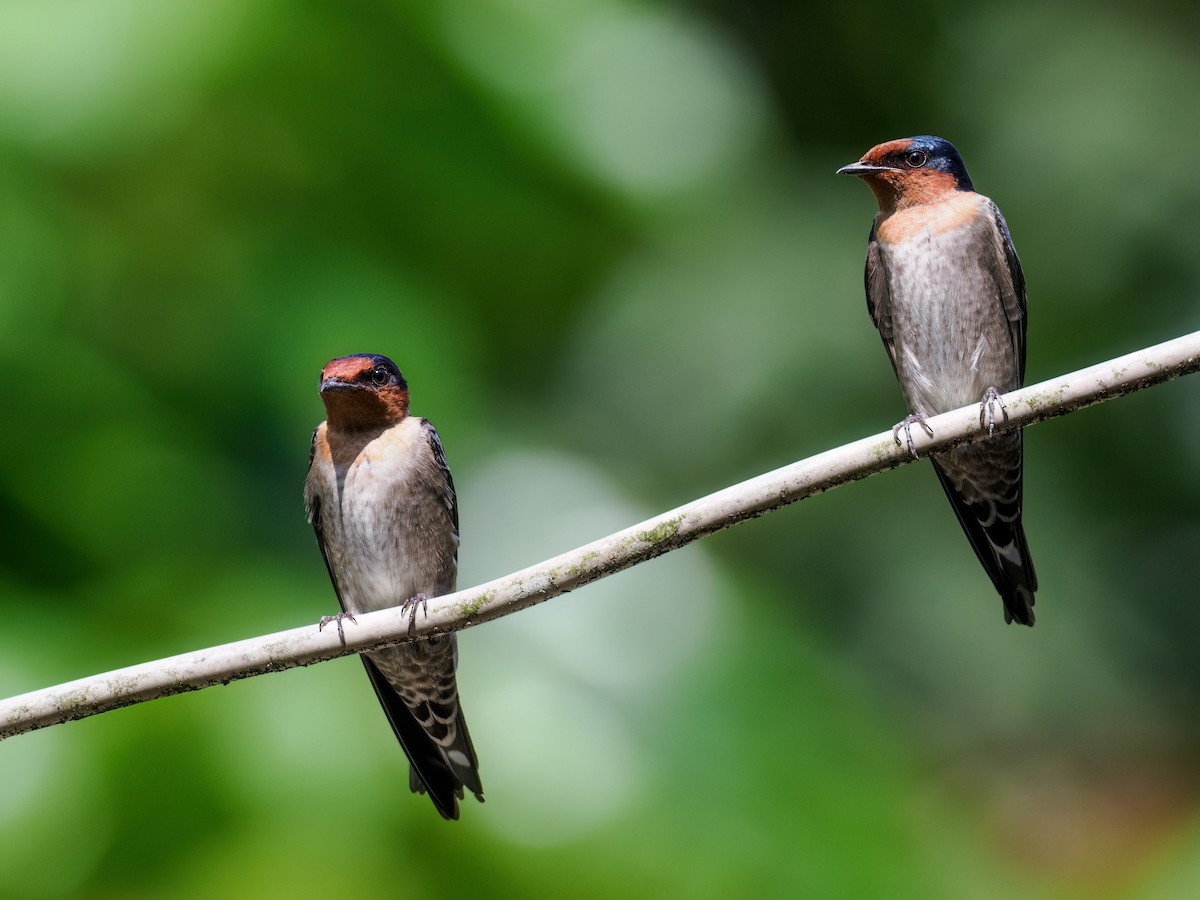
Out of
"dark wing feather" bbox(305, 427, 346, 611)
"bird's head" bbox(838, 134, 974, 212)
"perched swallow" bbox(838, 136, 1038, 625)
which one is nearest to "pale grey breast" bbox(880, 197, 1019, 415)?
"perched swallow" bbox(838, 136, 1038, 625)

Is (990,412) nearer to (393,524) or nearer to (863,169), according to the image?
(863,169)

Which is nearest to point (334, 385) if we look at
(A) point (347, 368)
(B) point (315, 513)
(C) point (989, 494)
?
(A) point (347, 368)

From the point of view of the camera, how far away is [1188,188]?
8828mm

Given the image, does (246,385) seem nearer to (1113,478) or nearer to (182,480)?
(182,480)

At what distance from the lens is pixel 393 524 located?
139 inches

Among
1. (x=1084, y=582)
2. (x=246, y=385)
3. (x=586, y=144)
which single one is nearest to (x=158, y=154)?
(x=246, y=385)

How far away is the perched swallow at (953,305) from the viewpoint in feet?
10.2

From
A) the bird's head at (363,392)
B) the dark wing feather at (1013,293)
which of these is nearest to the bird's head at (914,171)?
the dark wing feather at (1013,293)

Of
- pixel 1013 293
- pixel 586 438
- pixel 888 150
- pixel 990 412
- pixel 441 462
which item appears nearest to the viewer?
pixel 990 412

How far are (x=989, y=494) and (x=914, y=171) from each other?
0.77 metres

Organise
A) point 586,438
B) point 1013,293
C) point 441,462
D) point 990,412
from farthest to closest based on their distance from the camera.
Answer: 1. point 586,438
2. point 441,462
3. point 1013,293
4. point 990,412

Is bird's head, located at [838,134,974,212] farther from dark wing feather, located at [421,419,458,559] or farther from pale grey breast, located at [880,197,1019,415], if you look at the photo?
dark wing feather, located at [421,419,458,559]

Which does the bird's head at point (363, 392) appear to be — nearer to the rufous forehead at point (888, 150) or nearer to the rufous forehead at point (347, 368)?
the rufous forehead at point (347, 368)

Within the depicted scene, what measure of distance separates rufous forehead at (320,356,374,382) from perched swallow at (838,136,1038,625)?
1256mm
